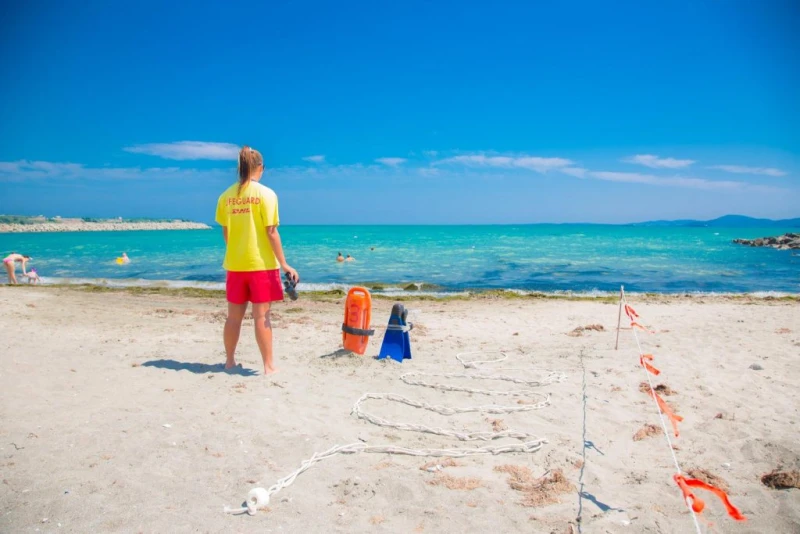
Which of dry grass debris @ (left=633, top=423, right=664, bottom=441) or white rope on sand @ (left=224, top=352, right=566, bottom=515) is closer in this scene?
white rope on sand @ (left=224, top=352, right=566, bottom=515)

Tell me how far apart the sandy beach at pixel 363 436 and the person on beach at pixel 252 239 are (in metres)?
0.91

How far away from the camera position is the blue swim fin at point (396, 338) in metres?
6.16

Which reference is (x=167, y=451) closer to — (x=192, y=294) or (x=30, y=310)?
(x=30, y=310)

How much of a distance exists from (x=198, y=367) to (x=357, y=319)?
6.31ft

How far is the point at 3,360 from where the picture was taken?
17.7 ft

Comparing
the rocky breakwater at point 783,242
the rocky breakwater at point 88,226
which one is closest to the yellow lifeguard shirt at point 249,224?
the rocky breakwater at point 783,242

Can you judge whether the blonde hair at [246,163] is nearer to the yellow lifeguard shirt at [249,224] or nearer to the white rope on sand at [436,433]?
the yellow lifeguard shirt at [249,224]

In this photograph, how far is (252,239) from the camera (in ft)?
15.7

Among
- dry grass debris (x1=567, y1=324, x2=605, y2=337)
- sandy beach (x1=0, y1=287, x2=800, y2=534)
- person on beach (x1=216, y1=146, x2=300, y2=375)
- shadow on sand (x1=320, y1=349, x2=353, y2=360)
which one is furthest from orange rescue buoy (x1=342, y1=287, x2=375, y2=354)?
dry grass debris (x1=567, y1=324, x2=605, y2=337)

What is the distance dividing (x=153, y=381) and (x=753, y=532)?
5.01 metres

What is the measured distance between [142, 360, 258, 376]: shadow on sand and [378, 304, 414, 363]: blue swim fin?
1.70 meters

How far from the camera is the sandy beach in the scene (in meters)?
2.71

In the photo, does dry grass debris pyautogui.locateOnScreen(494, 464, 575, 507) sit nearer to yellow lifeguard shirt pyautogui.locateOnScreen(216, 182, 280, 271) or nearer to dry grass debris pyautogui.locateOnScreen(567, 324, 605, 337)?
yellow lifeguard shirt pyautogui.locateOnScreen(216, 182, 280, 271)

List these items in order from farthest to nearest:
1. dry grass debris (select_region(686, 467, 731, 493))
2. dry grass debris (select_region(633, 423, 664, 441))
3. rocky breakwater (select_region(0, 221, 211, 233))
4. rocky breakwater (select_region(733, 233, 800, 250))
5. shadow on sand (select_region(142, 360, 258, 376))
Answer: rocky breakwater (select_region(0, 221, 211, 233)), rocky breakwater (select_region(733, 233, 800, 250)), shadow on sand (select_region(142, 360, 258, 376)), dry grass debris (select_region(633, 423, 664, 441)), dry grass debris (select_region(686, 467, 731, 493))
